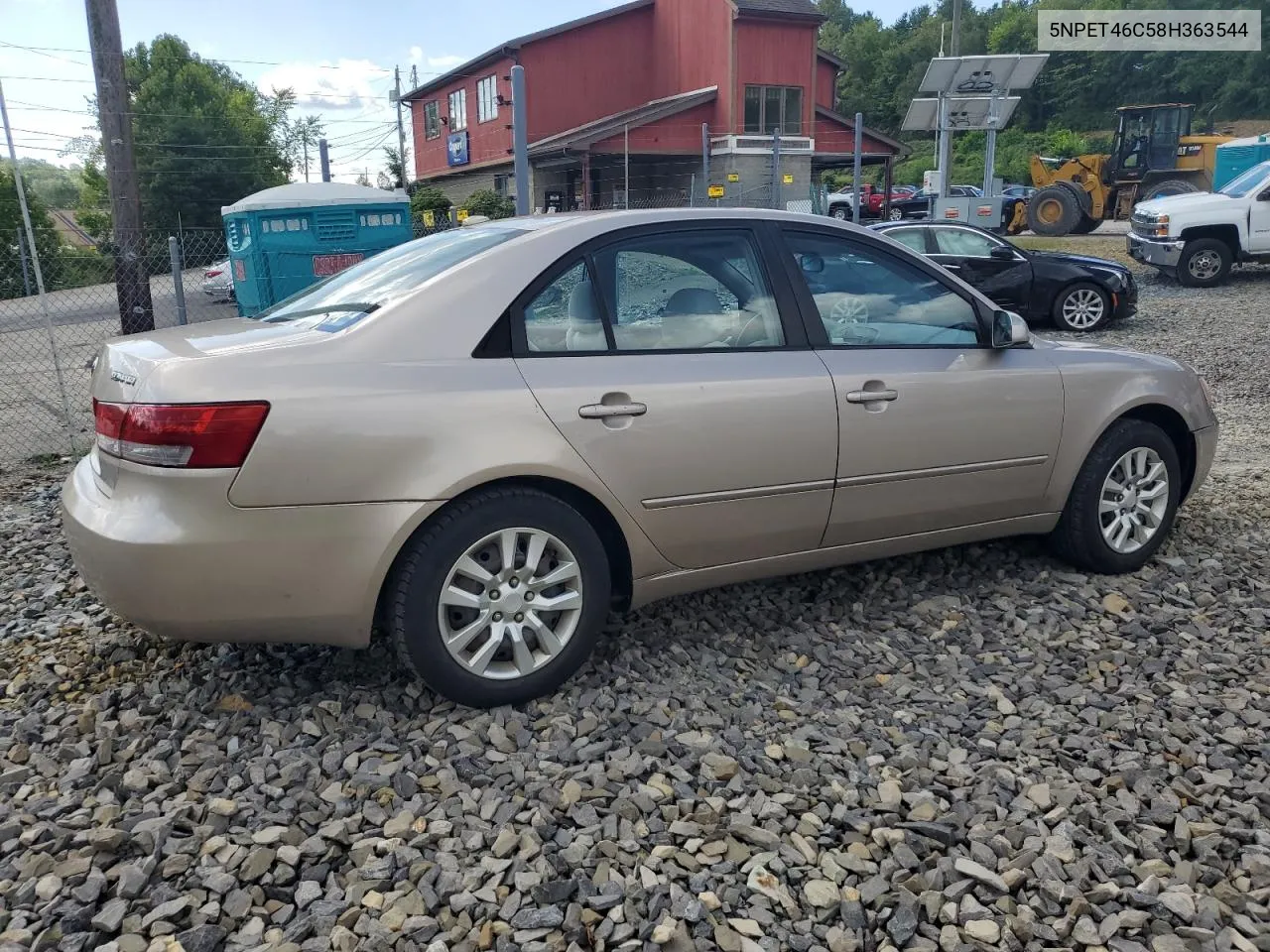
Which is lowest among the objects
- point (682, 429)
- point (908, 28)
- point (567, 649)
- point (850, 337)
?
point (567, 649)

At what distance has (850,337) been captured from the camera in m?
3.90

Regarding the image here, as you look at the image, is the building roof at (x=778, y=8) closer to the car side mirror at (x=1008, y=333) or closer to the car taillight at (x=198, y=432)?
the car side mirror at (x=1008, y=333)

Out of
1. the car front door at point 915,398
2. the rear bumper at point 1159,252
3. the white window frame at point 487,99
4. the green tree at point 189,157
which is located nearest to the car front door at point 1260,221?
the rear bumper at point 1159,252

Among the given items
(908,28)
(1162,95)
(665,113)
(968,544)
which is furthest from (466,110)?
(908,28)

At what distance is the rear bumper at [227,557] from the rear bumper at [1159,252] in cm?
1632

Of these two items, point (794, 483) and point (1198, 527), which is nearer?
point (794, 483)

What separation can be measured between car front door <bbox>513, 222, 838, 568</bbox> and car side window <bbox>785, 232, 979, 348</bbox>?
18cm

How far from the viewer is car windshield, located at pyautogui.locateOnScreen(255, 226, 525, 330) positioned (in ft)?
11.1

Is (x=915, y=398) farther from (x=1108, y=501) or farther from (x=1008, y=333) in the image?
(x=1108, y=501)

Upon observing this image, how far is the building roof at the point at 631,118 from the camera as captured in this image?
93.6ft

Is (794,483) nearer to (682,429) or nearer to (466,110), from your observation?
(682,429)

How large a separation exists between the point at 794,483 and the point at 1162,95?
75.5m

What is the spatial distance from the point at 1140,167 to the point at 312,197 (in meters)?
22.5

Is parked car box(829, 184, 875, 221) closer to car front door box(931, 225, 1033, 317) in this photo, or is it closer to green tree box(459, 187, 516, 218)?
green tree box(459, 187, 516, 218)
